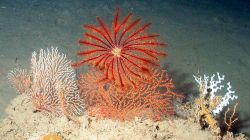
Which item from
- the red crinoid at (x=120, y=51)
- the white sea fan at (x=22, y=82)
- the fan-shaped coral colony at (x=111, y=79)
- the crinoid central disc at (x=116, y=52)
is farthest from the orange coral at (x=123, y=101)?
the white sea fan at (x=22, y=82)

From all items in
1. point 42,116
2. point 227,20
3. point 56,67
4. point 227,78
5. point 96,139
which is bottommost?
point 96,139

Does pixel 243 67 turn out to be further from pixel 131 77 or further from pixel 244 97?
pixel 131 77

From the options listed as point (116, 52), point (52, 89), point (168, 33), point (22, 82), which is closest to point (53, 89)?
point (52, 89)

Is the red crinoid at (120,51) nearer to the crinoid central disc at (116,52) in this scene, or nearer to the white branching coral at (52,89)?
the crinoid central disc at (116,52)

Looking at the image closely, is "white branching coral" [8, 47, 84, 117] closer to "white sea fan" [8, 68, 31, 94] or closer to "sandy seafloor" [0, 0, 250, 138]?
"white sea fan" [8, 68, 31, 94]

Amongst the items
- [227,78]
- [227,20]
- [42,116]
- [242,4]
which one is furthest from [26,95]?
[242,4]

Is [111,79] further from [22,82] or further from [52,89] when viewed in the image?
[22,82]

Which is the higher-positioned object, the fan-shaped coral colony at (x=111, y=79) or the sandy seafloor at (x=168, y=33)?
the sandy seafloor at (x=168, y=33)
